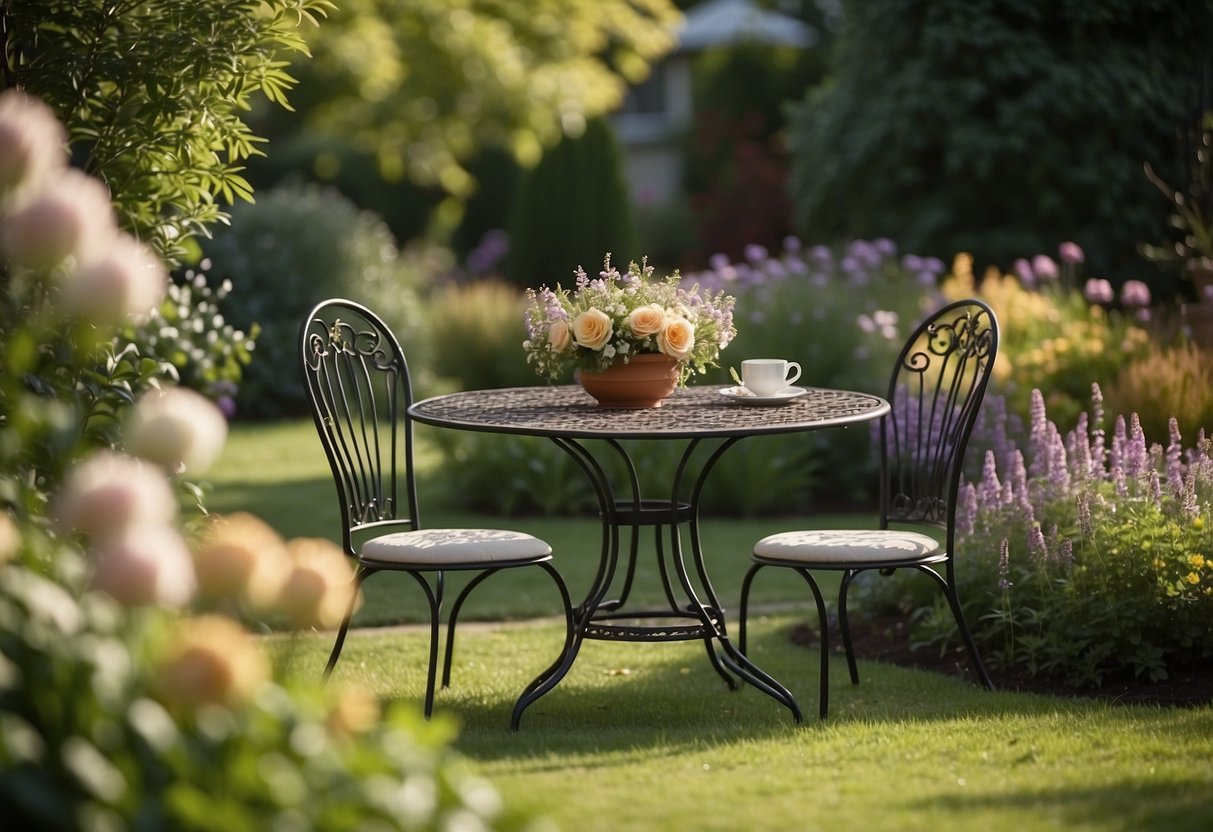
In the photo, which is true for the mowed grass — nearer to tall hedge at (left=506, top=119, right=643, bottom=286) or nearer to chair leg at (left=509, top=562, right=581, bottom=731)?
chair leg at (left=509, top=562, right=581, bottom=731)

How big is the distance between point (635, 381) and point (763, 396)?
454 mm

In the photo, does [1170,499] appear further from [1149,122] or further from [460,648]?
[1149,122]

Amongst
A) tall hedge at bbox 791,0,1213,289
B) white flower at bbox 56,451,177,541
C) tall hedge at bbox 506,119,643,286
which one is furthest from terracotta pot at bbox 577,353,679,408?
tall hedge at bbox 506,119,643,286

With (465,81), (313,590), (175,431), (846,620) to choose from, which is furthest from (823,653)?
(465,81)

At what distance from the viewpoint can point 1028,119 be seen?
38.8 feet

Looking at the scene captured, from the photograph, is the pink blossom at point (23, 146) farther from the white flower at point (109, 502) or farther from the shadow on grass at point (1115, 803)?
the shadow on grass at point (1115, 803)

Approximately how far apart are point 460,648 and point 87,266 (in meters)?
3.44

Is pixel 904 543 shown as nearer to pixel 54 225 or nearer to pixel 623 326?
pixel 623 326

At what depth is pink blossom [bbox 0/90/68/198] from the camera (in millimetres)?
2561

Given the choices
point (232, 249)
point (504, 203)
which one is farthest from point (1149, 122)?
point (504, 203)

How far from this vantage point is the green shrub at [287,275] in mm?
13461

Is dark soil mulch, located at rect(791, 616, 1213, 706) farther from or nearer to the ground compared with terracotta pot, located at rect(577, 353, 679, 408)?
nearer to the ground

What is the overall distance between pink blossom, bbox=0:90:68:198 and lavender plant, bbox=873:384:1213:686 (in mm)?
3428

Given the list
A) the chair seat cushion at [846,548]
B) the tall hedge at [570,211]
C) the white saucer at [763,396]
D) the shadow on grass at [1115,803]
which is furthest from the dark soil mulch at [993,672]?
the tall hedge at [570,211]
